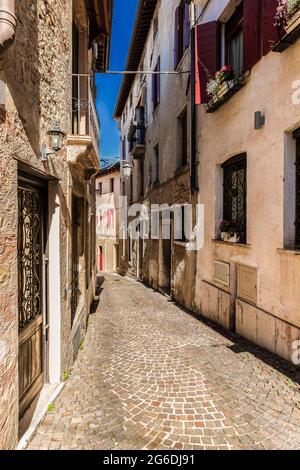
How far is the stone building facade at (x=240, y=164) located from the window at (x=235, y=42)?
22mm

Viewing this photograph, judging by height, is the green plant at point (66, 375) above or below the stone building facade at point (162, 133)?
below

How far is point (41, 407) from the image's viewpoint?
3.21 m

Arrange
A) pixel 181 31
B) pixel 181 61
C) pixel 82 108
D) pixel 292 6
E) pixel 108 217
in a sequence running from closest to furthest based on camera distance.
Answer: pixel 292 6
pixel 82 108
pixel 181 61
pixel 181 31
pixel 108 217

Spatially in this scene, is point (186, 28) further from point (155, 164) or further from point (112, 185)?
point (112, 185)

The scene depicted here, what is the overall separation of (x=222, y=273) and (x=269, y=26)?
4.99m

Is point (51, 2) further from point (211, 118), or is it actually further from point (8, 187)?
point (211, 118)

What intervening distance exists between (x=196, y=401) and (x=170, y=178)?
8.20 meters

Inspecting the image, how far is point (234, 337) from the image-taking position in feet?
17.9

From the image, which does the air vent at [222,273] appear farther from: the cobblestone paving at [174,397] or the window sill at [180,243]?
the window sill at [180,243]

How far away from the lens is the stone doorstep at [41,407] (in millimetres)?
2622

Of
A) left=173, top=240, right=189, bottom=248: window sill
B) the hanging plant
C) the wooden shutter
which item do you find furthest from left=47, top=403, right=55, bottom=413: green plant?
the wooden shutter

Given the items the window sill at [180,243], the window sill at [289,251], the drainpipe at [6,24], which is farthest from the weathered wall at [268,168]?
the drainpipe at [6,24]

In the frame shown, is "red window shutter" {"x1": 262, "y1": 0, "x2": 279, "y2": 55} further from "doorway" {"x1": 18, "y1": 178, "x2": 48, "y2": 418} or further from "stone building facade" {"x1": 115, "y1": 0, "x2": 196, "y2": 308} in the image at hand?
"doorway" {"x1": 18, "y1": 178, "x2": 48, "y2": 418}

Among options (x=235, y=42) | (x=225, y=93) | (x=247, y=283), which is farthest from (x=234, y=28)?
(x=247, y=283)
